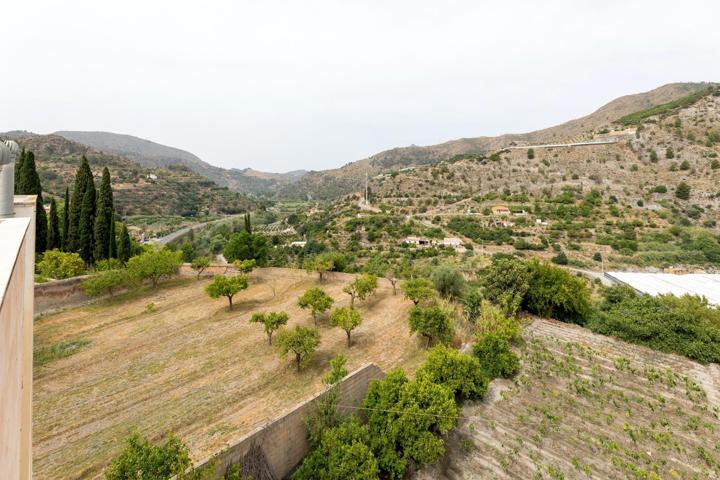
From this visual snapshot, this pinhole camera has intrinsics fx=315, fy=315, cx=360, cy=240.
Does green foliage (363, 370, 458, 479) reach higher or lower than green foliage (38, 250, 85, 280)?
lower

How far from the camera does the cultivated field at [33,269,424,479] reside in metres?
10.0

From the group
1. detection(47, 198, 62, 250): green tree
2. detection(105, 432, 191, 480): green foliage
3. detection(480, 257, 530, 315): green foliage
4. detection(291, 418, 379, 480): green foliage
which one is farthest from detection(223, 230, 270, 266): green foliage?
detection(105, 432, 191, 480): green foliage

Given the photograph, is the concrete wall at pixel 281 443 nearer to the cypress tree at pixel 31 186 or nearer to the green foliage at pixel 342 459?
the green foliage at pixel 342 459

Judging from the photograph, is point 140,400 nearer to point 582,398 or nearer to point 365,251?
point 582,398

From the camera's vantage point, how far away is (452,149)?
174 meters

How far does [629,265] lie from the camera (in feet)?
108

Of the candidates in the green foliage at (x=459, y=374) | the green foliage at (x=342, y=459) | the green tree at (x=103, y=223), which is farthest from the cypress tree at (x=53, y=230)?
the green foliage at (x=459, y=374)

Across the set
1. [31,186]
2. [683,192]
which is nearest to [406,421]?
[31,186]

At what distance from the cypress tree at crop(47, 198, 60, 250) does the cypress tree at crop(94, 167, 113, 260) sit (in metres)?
3.35

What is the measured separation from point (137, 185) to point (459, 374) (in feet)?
333

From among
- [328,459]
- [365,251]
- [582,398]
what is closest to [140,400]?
[328,459]

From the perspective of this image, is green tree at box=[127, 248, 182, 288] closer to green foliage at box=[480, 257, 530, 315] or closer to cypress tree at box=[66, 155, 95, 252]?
cypress tree at box=[66, 155, 95, 252]

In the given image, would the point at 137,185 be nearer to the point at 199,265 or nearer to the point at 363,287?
the point at 199,265

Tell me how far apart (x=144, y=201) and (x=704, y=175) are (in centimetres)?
11715
